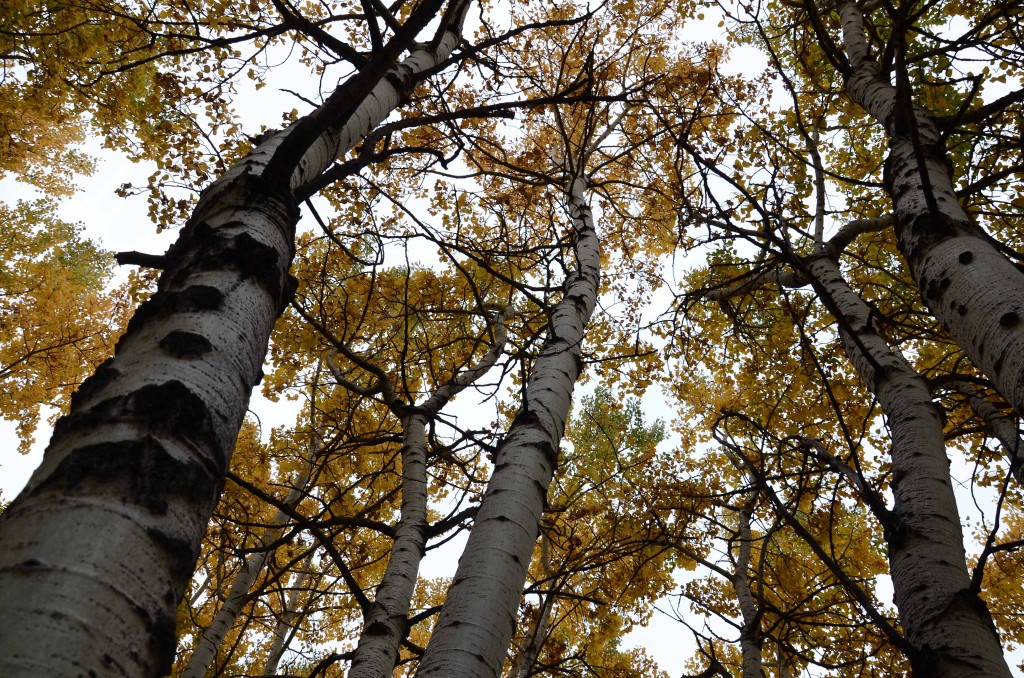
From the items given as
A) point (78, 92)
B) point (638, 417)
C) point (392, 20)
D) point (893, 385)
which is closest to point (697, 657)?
point (638, 417)

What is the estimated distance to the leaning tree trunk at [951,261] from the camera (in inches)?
67.0

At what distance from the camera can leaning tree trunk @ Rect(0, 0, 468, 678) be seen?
29.2 inches

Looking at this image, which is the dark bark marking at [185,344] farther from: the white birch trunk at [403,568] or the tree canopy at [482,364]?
the white birch trunk at [403,568]

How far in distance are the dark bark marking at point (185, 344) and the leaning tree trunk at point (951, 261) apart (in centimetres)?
190

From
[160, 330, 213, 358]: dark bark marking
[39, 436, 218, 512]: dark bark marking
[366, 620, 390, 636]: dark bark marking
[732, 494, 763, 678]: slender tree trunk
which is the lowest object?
[39, 436, 218, 512]: dark bark marking

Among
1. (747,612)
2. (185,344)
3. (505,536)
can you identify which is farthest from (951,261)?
(747,612)

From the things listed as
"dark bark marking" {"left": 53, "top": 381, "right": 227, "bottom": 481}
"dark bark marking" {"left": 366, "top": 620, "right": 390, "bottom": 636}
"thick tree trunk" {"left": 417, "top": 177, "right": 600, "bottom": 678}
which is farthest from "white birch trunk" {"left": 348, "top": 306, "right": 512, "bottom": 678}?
"dark bark marking" {"left": 53, "top": 381, "right": 227, "bottom": 481}

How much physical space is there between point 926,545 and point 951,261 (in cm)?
103

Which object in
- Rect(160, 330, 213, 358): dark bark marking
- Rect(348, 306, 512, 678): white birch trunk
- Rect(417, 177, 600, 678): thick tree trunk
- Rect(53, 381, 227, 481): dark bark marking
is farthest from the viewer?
Rect(348, 306, 512, 678): white birch trunk

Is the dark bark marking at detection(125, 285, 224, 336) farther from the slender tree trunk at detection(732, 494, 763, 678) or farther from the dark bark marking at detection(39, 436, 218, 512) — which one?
the slender tree trunk at detection(732, 494, 763, 678)

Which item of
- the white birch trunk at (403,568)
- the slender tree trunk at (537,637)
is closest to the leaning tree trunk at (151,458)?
the white birch trunk at (403,568)

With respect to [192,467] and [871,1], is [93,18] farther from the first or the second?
[871,1]

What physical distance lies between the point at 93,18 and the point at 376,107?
5400 mm

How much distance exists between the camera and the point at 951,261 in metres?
2.05
